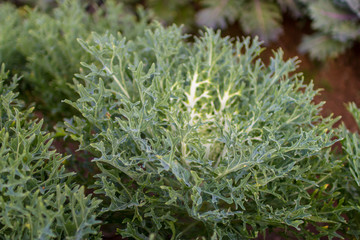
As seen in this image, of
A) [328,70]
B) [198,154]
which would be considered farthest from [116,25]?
[328,70]

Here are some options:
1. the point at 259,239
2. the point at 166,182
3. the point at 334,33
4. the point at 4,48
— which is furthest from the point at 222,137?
the point at 334,33

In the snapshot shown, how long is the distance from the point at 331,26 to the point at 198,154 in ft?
7.84

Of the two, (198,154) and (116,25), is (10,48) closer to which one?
(116,25)

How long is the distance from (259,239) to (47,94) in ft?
4.33

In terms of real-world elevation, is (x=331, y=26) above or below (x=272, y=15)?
below

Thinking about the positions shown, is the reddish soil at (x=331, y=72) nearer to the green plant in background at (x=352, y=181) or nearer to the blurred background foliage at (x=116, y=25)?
the blurred background foliage at (x=116, y=25)

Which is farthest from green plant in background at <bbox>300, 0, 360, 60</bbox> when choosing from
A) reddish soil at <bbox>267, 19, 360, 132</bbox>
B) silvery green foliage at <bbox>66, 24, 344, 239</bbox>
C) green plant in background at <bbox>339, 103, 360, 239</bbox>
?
green plant in background at <bbox>339, 103, 360, 239</bbox>

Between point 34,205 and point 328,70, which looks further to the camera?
point 328,70

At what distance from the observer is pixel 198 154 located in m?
1.18

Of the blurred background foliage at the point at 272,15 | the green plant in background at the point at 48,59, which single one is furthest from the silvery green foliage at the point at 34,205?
the blurred background foliage at the point at 272,15

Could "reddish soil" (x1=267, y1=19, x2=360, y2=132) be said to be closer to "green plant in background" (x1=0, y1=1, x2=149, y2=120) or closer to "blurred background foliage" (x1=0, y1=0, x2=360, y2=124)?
"blurred background foliage" (x1=0, y1=0, x2=360, y2=124)

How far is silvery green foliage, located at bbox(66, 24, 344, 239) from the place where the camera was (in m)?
1.16

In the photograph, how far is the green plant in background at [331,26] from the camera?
9.51 feet

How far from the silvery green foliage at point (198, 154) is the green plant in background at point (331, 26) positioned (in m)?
1.57
